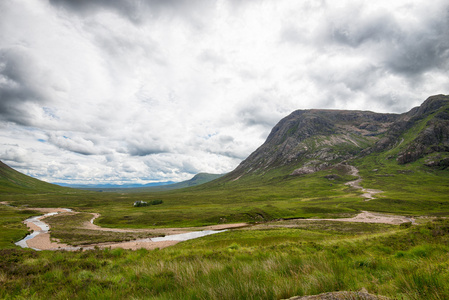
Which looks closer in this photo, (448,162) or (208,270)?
(208,270)

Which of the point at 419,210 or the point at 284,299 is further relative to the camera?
the point at 419,210

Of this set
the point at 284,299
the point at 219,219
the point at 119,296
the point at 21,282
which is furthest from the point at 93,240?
the point at 284,299

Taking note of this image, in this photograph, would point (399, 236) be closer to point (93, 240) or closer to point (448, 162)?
point (93, 240)

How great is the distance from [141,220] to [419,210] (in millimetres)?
118616

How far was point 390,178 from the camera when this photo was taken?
190 meters

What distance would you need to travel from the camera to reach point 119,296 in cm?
461

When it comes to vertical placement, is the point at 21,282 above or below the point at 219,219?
above

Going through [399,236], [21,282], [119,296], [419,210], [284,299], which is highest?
[284,299]

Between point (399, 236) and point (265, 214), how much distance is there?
6834cm

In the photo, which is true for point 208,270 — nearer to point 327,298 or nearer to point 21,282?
point 327,298

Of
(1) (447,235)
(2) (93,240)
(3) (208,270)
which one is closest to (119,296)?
(3) (208,270)

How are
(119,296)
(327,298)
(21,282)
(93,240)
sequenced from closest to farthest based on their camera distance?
(327,298), (119,296), (21,282), (93,240)

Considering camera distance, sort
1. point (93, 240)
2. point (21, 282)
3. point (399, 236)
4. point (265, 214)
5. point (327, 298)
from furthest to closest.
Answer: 1. point (265, 214)
2. point (93, 240)
3. point (399, 236)
4. point (21, 282)
5. point (327, 298)

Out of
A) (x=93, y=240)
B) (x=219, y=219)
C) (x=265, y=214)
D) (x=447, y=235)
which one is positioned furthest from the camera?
(x=265, y=214)
